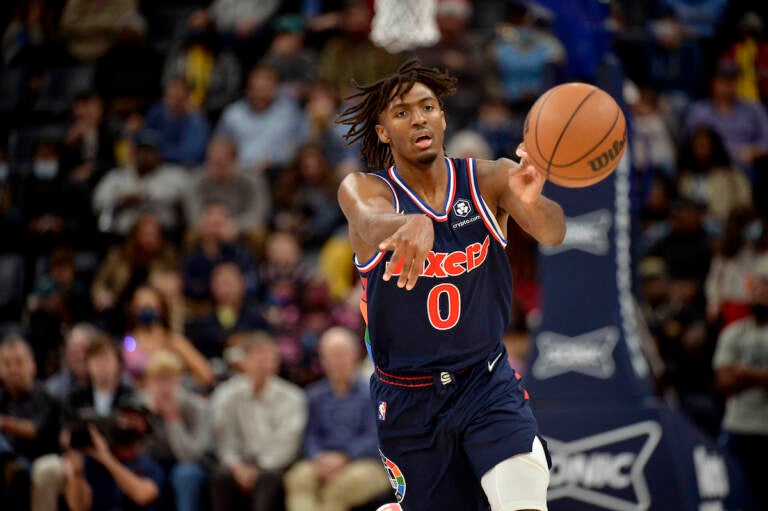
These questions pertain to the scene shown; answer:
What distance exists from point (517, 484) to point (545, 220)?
103 centimetres

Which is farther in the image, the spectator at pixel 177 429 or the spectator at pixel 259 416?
the spectator at pixel 259 416

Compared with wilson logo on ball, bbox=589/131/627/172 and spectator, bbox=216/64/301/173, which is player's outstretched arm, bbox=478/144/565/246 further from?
spectator, bbox=216/64/301/173

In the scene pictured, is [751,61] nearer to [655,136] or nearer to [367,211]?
[655,136]

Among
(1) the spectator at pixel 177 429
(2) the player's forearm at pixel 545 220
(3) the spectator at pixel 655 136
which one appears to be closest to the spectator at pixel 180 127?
(1) the spectator at pixel 177 429

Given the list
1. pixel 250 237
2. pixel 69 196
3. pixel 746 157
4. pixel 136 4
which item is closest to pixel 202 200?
pixel 250 237

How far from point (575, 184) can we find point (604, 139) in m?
0.22

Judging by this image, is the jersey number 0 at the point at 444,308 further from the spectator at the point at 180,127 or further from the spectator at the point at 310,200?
the spectator at the point at 180,127

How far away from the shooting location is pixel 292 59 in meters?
12.9

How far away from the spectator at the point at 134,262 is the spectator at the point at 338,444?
2.48 m

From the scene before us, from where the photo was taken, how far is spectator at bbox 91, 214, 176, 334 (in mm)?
10547

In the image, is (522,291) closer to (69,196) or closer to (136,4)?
(69,196)

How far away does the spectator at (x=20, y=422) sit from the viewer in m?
8.24

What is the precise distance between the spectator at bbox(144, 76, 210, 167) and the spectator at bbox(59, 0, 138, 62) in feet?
7.59

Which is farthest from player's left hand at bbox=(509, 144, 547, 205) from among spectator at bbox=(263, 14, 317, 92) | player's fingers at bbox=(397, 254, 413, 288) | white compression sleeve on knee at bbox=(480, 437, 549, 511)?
spectator at bbox=(263, 14, 317, 92)
